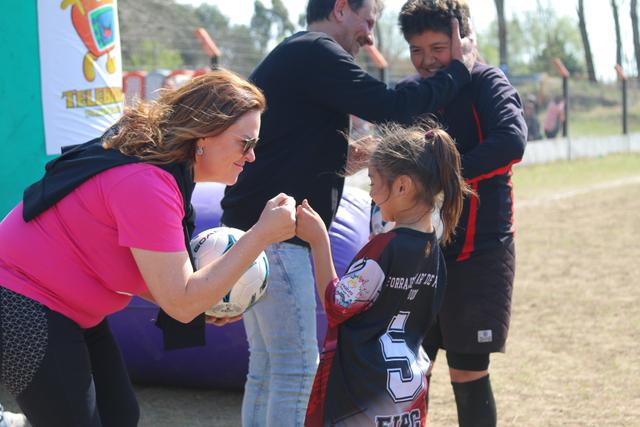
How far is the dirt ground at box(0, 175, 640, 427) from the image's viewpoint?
5.35 m

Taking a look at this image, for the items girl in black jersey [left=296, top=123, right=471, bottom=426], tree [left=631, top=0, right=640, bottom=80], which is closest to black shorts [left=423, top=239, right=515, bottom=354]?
girl in black jersey [left=296, top=123, right=471, bottom=426]

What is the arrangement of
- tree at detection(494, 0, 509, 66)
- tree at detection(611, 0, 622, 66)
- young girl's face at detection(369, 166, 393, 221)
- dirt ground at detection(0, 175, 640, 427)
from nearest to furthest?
young girl's face at detection(369, 166, 393, 221) < dirt ground at detection(0, 175, 640, 427) < tree at detection(494, 0, 509, 66) < tree at detection(611, 0, 622, 66)

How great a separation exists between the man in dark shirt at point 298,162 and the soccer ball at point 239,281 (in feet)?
0.96

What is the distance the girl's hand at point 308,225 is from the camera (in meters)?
3.29

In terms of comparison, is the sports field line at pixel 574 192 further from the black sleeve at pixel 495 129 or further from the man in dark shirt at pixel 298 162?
the man in dark shirt at pixel 298 162

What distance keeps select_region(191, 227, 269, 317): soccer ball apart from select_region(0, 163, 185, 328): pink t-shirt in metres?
0.45

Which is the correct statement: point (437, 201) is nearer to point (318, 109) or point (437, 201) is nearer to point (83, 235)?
point (318, 109)

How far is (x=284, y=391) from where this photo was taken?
3852 mm

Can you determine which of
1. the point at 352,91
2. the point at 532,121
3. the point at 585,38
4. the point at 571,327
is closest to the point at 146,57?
the point at 532,121

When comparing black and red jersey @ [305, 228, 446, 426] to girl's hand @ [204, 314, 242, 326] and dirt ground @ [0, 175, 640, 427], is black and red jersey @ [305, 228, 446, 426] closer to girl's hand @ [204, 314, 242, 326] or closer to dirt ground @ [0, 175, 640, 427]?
girl's hand @ [204, 314, 242, 326]

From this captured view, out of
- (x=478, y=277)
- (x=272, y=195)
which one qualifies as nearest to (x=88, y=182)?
(x=272, y=195)

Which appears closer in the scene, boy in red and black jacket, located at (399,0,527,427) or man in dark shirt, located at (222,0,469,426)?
man in dark shirt, located at (222,0,469,426)

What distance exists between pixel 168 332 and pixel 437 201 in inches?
42.0

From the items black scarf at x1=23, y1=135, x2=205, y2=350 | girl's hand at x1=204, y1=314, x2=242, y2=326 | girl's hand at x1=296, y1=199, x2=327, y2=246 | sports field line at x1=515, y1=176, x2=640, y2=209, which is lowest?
sports field line at x1=515, y1=176, x2=640, y2=209
